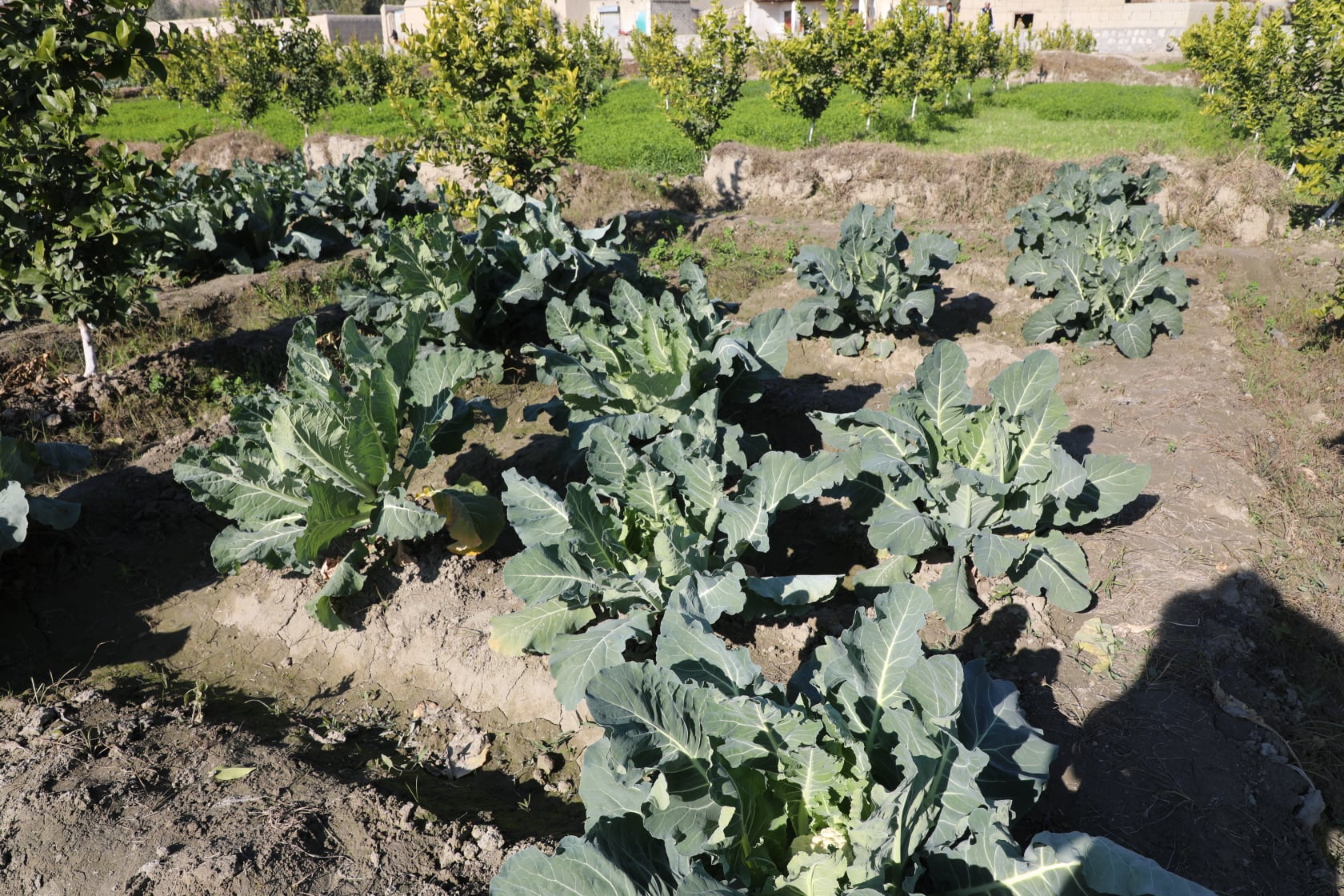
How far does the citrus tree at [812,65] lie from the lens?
12953mm

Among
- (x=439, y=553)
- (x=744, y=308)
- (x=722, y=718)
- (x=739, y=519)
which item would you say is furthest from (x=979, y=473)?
(x=744, y=308)

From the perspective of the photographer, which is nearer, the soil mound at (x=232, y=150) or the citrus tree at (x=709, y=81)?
the citrus tree at (x=709, y=81)

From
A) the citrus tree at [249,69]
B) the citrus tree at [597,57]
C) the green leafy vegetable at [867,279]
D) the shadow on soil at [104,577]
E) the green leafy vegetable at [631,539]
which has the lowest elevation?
the shadow on soil at [104,577]

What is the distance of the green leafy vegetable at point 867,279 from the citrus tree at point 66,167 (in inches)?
192

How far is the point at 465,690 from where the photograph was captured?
145 inches

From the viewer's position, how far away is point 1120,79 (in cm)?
2364

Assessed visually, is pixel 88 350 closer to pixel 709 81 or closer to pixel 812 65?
pixel 709 81

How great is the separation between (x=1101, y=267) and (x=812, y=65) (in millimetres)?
8431

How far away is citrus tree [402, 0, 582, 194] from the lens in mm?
7543

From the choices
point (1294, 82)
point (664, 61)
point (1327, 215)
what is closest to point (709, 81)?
point (664, 61)

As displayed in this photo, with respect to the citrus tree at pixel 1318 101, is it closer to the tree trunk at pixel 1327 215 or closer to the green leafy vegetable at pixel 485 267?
the tree trunk at pixel 1327 215

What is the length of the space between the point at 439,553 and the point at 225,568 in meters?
1.01

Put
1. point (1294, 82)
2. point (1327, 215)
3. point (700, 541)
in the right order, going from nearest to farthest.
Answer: point (700, 541) < point (1327, 215) < point (1294, 82)

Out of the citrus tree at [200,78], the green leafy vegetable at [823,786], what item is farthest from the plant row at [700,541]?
the citrus tree at [200,78]
